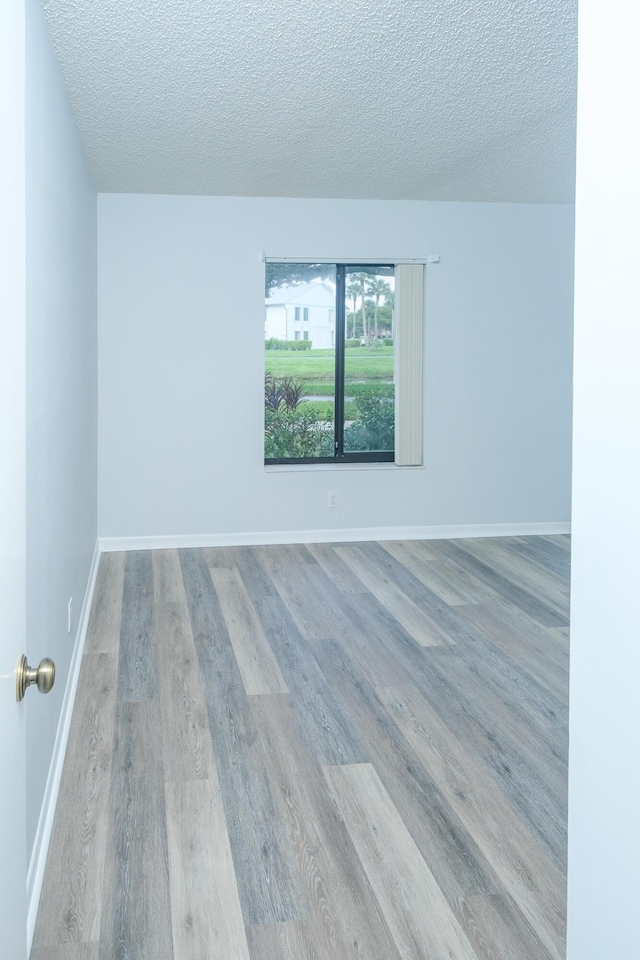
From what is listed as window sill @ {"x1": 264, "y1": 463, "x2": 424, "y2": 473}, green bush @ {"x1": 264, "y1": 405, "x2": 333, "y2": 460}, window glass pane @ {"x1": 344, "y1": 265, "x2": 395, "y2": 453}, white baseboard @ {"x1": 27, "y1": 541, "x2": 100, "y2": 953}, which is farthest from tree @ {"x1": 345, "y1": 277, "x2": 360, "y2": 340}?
white baseboard @ {"x1": 27, "y1": 541, "x2": 100, "y2": 953}

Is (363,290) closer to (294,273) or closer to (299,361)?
(294,273)

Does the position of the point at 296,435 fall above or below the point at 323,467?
above

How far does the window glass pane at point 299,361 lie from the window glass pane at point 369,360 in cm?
13

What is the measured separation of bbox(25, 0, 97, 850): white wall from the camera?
243 cm

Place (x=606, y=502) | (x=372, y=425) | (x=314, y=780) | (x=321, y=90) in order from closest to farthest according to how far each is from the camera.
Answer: (x=606, y=502) → (x=314, y=780) → (x=321, y=90) → (x=372, y=425)

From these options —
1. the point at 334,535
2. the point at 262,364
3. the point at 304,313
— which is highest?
the point at 304,313

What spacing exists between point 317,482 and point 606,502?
213 inches

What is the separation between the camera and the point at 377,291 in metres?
6.62

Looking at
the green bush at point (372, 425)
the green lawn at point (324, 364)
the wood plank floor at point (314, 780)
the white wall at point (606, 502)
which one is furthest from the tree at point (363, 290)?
the white wall at point (606, 502)

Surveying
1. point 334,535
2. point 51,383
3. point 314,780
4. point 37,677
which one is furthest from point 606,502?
point 334,535

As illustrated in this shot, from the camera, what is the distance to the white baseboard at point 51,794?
2.16m

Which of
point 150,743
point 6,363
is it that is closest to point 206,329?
point 150,743

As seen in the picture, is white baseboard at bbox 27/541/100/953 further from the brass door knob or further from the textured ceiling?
the textured ceiling

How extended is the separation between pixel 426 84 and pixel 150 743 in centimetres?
285
